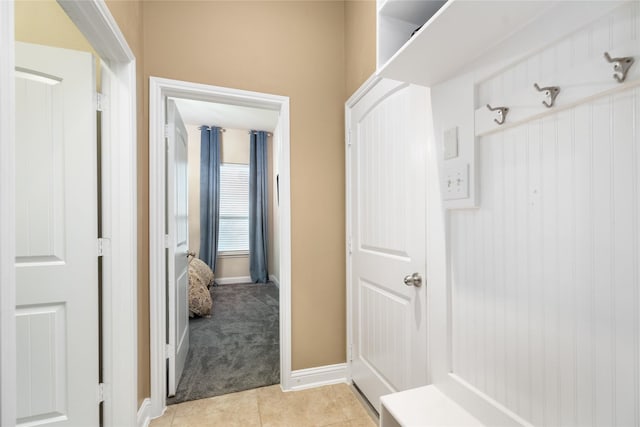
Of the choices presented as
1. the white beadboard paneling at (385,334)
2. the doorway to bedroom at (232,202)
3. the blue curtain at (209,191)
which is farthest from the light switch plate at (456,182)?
the blue curtain at (209,191)

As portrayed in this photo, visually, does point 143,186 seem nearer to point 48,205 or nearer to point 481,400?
point 48,205

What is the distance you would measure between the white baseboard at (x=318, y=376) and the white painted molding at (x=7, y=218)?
61.2 inches

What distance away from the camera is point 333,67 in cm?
212

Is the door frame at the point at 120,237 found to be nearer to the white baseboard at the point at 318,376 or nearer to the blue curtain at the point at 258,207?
the white baseboard at the point at 318,376

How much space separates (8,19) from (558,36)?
136 centimetres

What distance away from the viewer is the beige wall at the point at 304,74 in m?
1.79

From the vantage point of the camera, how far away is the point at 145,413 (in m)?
1.61

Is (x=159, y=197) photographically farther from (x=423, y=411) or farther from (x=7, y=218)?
(x=423, y=411)

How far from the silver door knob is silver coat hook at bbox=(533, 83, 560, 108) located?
820 millimetres

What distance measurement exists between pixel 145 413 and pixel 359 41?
271cm

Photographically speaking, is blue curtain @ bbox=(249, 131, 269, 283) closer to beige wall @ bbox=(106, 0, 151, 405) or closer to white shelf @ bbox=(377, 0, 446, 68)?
beige wall @ bbox=(106, 0, 151, 405)

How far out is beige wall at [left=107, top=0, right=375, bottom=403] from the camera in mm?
1792

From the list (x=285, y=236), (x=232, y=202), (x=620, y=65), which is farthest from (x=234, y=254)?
(x=620, y=65)

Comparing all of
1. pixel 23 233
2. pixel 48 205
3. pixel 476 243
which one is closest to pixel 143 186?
pixel 48 205
